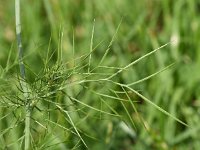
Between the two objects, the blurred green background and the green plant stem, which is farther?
the blurred green background

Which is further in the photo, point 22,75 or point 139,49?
point 139,49

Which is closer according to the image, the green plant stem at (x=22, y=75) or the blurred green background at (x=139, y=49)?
the green plant stem at (x=22, y=75)

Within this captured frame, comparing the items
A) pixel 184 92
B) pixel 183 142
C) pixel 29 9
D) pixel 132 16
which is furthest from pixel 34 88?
pixel 29 9

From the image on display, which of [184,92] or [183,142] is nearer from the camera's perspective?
[183,142]

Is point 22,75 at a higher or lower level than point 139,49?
higher

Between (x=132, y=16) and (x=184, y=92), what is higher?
(x=132, y=16)

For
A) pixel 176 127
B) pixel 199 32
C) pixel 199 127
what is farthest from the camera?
pixel 199 32

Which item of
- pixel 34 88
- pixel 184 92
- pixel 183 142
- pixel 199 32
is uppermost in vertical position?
pixel 34 88

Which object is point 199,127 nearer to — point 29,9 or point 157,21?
point 157,21
